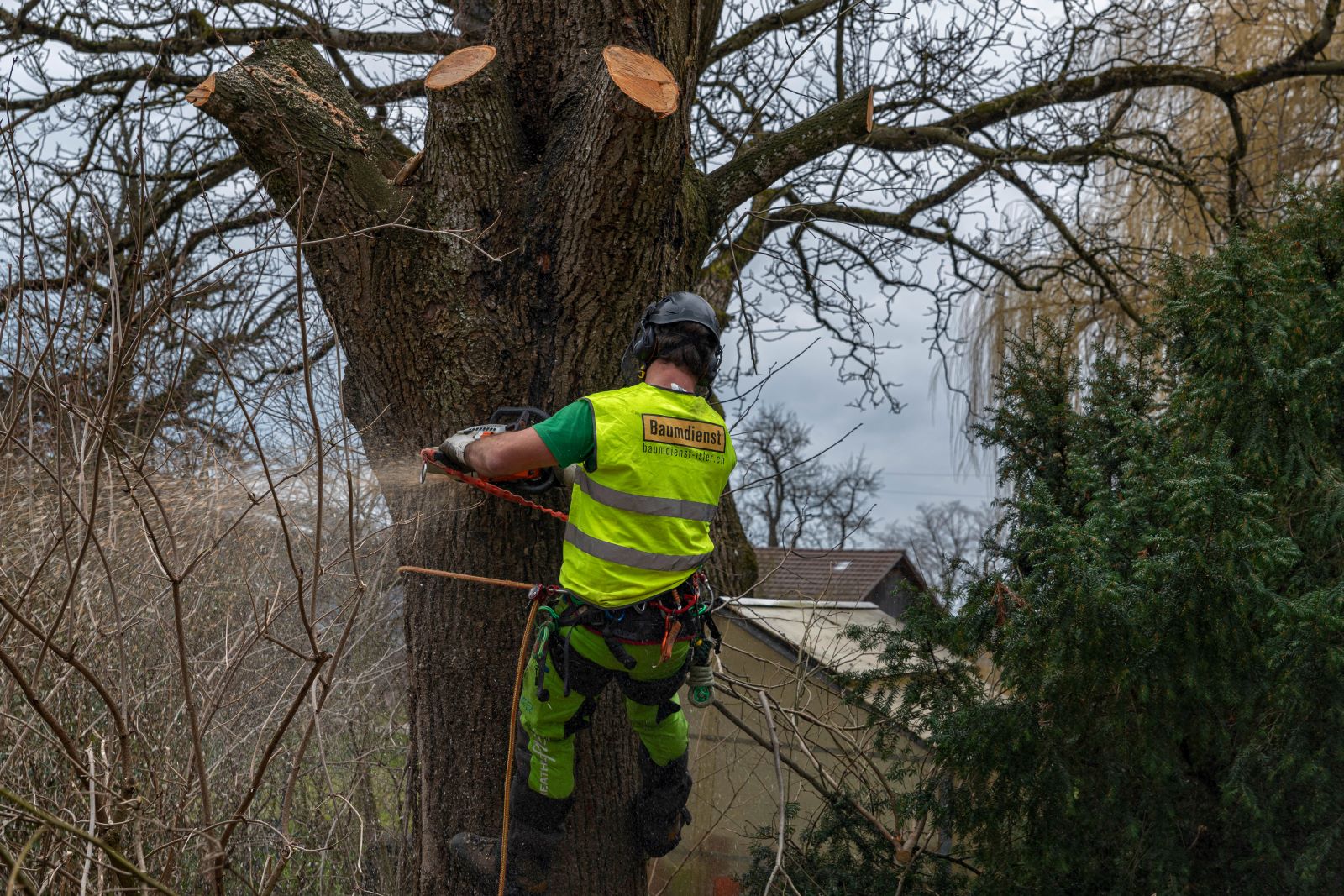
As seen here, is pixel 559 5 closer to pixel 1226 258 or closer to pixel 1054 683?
pixel 1226 258

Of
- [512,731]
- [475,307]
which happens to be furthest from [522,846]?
[475,307]

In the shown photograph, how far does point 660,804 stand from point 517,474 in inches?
52.5

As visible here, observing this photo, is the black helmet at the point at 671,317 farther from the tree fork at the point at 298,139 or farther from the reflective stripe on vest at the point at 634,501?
the tree fork at the point at 298,139

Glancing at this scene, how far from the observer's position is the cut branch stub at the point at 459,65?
12.8 feet

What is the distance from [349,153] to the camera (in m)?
3.93

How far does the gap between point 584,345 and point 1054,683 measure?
247 cm

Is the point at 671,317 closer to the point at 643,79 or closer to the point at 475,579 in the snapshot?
the point at 643,79

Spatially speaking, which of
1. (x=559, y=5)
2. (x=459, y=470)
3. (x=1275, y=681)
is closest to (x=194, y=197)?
(x=559, y=5)

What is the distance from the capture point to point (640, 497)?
11.0ft

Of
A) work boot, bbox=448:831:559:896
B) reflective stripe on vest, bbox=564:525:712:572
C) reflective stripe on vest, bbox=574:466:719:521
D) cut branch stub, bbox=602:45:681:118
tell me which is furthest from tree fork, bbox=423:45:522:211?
work boot, bbox=448:831:559:896

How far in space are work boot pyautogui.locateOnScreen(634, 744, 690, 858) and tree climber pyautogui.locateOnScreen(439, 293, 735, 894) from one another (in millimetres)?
198

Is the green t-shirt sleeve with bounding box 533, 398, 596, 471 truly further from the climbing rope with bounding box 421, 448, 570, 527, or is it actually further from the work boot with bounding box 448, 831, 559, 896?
the work boot with bounding box 448, 831, 559, 896

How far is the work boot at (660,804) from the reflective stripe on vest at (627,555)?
0.82 m

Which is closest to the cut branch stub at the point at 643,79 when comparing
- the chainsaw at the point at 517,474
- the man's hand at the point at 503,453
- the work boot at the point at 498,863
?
the chainsaw at the point at 517,474
